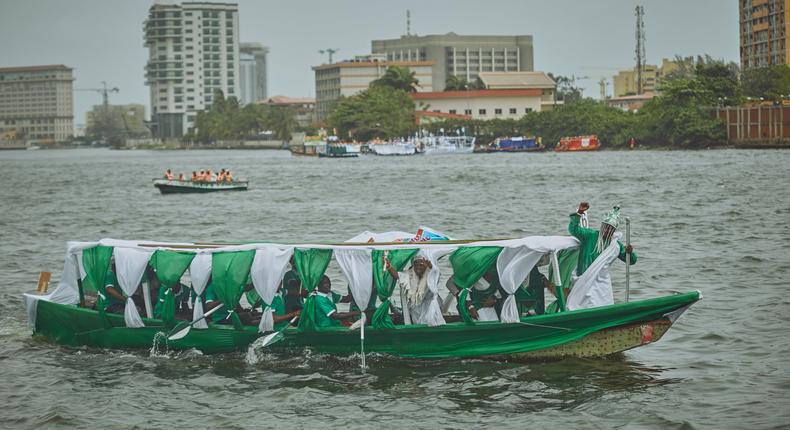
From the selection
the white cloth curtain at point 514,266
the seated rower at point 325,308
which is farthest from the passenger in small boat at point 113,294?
the white cloth curtain at point 514,266

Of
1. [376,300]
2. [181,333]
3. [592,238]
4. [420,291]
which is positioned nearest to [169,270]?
[181,333]

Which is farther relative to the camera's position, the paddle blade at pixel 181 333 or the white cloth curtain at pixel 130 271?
the white cloth curtain at pixel 130 271

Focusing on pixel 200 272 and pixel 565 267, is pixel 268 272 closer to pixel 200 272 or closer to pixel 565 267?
pixel 200 272

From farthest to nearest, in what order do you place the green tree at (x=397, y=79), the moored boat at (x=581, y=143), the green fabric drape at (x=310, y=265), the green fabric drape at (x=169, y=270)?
the green tree at (x=397, y=79) < the moored boat at (x=581, y=143) < the green fabric drape at (x=169, y=270) < the green fabric drape at (x=310, y=265)

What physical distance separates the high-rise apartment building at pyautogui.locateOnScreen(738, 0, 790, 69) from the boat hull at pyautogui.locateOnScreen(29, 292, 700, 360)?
111m

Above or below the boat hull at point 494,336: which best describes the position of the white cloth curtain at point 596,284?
above

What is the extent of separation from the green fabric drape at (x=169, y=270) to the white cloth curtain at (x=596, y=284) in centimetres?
594

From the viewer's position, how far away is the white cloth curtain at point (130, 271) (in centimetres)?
1764

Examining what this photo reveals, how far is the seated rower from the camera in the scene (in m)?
16.9

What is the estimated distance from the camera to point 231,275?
55.8ft

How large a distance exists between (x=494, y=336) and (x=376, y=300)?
1978mm

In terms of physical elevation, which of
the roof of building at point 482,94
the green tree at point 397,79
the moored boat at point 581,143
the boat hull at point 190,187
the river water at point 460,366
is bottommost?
the river water at point 460,366

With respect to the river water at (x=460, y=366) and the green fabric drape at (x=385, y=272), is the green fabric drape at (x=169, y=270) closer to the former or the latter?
the river water at (x=460, y=366)

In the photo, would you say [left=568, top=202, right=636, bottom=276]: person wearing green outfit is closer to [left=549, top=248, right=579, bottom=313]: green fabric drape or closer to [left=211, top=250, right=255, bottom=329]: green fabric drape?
[left=549, top=248, right=579, bottom=313]: green fabric drape
